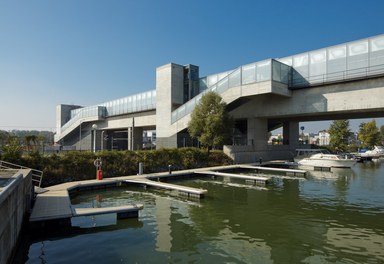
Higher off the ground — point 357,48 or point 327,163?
point 357,48

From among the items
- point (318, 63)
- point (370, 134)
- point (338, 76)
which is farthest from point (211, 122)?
point (370, 134)

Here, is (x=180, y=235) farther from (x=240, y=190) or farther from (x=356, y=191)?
(x=356, y=191)

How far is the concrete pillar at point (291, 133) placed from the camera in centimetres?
4585

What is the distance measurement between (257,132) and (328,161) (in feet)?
30.4

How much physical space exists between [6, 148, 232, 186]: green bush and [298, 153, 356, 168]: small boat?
12.5 meters

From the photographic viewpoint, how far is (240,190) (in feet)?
62.8

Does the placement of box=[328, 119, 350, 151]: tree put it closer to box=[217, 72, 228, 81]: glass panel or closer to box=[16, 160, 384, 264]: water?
Result: box=[217, 72, 228, 81]: glass panel

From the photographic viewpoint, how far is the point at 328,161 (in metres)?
33.6

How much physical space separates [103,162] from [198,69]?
25.4 m

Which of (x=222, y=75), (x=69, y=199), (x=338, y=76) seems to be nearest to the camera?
(x=69, y=199)

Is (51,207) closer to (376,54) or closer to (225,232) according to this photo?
(225,232)

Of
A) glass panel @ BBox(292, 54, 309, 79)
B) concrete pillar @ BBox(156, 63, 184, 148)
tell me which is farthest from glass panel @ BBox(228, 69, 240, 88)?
concrete pillar @ BBox(156, 63, 184, 148)

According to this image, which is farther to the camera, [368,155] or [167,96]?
[368,155]

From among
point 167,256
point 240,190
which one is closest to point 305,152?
point 240,190
